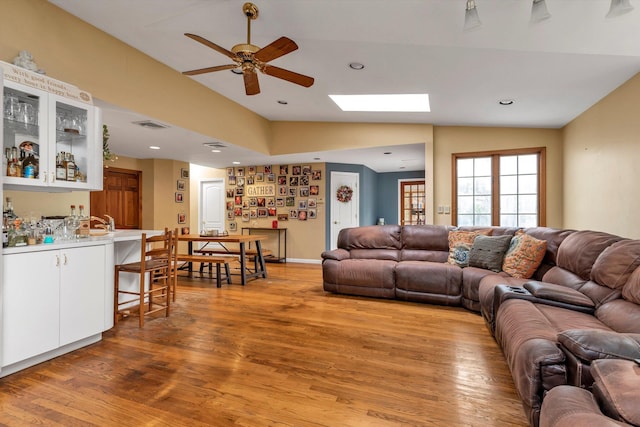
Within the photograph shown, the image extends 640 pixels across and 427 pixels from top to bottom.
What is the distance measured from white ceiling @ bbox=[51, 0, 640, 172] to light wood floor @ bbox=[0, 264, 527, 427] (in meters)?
2.55

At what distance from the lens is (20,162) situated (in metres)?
2.52

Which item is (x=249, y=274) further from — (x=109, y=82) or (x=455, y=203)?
(x=455, y=203)

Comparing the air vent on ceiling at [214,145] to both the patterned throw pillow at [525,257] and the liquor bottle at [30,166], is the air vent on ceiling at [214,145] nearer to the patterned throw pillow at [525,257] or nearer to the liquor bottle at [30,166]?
the liquor bottle at [30,166]

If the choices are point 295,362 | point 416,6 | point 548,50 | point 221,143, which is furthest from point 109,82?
point 548,50

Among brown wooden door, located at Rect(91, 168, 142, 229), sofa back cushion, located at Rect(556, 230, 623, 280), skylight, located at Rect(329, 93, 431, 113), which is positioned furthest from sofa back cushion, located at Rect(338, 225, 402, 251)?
brown wooden door, located at Rect(91, 168, 142, 229)

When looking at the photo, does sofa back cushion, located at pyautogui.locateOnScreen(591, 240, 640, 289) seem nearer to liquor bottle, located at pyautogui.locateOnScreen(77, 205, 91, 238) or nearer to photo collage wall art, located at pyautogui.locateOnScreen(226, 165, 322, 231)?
liquor bottle, located at pyautogui.locateOnScreen(77, 205, 91, 238)

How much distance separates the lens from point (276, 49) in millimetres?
2662

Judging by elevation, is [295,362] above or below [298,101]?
below

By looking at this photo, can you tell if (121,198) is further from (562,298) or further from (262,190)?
(562,298)

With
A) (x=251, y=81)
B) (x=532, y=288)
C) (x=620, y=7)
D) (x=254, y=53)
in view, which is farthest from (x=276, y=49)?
(x=532, y=288)

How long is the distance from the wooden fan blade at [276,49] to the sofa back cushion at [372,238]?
9.53ft

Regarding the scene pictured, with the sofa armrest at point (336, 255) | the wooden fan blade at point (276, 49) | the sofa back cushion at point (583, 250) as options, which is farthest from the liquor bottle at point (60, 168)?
the sofa back cushion at point (583, 250)

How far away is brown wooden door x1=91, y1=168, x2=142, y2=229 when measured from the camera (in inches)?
248

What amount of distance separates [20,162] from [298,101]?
341 centimetres
